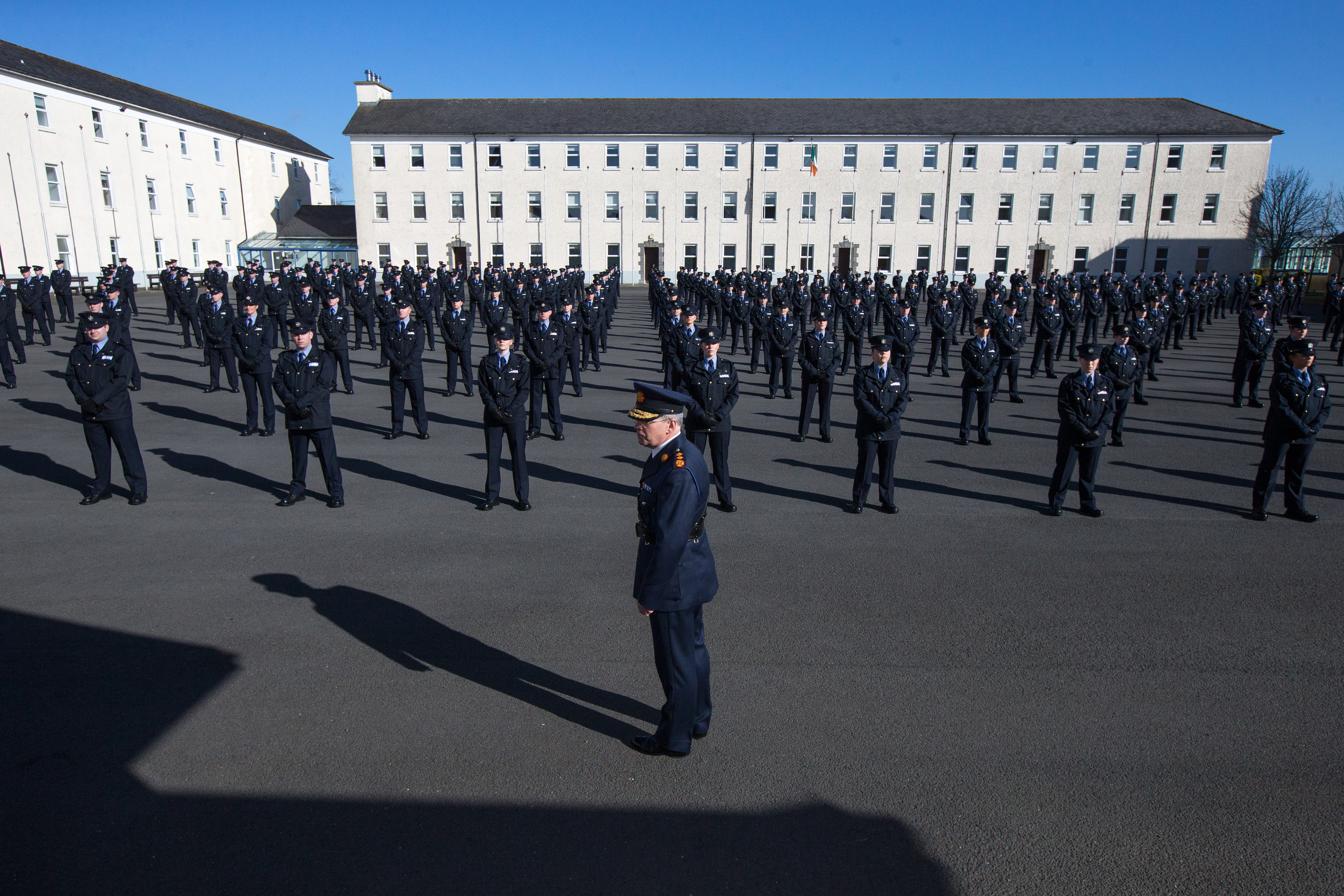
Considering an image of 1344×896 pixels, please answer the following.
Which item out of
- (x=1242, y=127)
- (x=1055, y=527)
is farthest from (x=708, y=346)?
(x=1242, y=127)

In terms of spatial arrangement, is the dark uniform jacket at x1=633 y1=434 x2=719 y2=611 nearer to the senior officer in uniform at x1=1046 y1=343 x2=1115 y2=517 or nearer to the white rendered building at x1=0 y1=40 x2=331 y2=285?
the senior officer in uniform at x1=1046 y1=343 x2=1115 y2=517

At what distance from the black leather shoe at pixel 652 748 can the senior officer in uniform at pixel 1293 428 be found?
24.1ft

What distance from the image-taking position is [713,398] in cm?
884

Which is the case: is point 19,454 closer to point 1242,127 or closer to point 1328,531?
point 1328,531

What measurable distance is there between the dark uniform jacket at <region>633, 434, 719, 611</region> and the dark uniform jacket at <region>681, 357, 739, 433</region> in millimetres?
4671

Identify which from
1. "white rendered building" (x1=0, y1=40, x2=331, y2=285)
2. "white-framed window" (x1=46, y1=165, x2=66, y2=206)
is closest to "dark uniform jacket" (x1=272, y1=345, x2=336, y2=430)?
"white rendered building" (x1=0, y1=40, x2=331, y2=285)

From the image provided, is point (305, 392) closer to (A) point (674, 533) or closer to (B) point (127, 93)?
(A) point (674, 533)

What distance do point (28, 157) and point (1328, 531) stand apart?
158 feet

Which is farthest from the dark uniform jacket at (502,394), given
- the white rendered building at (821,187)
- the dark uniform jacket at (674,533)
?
the white rendered building at (821,187)

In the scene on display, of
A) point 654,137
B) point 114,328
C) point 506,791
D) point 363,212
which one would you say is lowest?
point 506,791

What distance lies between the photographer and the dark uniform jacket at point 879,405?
8.37 meters

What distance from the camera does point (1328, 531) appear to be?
7.90 metres

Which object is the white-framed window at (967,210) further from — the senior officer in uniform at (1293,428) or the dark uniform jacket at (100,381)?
the dark uniform jacket at (100,381)

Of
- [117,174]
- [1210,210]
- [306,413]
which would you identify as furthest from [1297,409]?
[117,174]
